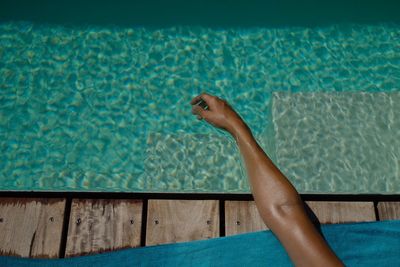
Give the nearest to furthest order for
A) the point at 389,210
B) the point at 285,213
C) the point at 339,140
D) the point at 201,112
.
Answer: the point at 285,213 < the point at 389,210 < the point at 201,112 < the point at 339,140

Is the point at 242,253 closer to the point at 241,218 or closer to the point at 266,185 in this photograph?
the point at 241,218

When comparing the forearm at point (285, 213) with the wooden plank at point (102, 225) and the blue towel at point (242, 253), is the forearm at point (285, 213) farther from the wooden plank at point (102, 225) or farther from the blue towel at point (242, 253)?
the wooden plank at point (102, 225)

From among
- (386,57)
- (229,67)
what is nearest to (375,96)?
(386,57)

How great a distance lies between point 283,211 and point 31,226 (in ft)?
4.81

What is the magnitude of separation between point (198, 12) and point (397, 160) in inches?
119

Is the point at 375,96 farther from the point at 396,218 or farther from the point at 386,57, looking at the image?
the point at 396,218

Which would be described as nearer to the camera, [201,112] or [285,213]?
[285,213]

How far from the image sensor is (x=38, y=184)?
3.65m

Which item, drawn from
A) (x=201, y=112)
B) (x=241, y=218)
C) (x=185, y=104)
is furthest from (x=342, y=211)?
(x=185, y=104)

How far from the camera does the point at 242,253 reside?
2.24m

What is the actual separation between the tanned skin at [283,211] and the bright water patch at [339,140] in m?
1.21

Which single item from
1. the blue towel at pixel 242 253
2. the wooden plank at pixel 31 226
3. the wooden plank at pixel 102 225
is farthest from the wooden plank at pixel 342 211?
the wooden plank at pixel 31 226

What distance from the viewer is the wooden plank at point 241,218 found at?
246 cm

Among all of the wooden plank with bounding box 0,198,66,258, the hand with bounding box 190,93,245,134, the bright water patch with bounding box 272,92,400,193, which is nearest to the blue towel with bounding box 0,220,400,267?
the wooden plank with bounding box 0,198,66,258
